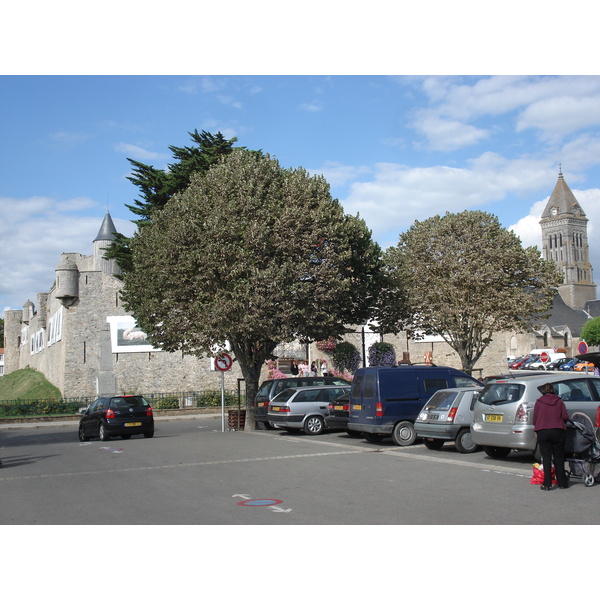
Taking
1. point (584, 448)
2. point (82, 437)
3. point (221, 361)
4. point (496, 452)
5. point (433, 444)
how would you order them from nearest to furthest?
point (584, 448)
point (496, 452)
point (433, 444)
point (82, 437)
point (221, 361)

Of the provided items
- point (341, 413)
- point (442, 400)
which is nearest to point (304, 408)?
point (341, 413)

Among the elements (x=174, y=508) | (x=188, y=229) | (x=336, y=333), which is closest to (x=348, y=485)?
(x=174, y=508)

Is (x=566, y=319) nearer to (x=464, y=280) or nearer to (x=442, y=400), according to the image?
(x=464, y=280)

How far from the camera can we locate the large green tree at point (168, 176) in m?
36.6

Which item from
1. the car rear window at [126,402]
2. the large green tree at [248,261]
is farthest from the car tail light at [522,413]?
the car rear window at [126,402]

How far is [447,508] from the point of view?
876 centimetres

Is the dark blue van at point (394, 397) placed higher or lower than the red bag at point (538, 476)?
higher

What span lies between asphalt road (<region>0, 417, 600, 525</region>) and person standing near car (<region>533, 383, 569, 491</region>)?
264mm

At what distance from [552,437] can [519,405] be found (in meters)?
2.53

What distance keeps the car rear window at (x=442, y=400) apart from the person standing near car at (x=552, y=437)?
5.24m

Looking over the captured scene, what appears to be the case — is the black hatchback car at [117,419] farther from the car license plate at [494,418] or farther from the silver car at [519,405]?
the car license plate at [494,418]

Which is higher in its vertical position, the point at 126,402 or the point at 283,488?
the point at 126,402

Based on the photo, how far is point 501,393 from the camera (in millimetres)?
13180

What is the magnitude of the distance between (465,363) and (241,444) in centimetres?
1552
